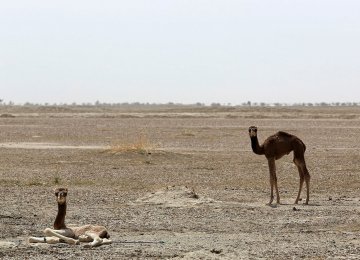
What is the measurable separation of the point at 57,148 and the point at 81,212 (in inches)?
983

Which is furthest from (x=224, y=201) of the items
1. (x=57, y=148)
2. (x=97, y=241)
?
(x=57, y=148)

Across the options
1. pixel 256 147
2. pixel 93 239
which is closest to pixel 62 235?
pixel 93 239

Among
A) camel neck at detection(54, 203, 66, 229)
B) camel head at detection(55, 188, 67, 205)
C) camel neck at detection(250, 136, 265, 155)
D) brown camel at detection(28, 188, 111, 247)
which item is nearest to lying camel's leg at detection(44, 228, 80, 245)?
brown camel at detection(28, 188, 111, 247)

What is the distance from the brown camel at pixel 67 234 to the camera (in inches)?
530

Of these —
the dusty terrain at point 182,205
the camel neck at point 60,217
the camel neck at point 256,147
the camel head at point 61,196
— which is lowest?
the dusty terrain at point 182,205

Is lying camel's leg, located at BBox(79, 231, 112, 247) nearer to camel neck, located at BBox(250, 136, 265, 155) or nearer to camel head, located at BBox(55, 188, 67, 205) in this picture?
camel head, located at BBox(55, 188, 67, 205)

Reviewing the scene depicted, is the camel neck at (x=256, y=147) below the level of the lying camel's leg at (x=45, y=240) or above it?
above

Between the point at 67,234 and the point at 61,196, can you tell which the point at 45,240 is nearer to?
the point at 67,234

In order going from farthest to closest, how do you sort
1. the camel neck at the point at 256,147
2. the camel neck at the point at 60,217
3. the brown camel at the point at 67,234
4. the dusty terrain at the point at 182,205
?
1. the camel neck at the point at 256,147
2. the camel neck at the point at 60,217
3. the brown camel at the point at 67,234
4. the dusty terrain at the point at 182,205

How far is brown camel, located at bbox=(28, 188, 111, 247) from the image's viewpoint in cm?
1347

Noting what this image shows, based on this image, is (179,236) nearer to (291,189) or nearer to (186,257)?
(186,257)

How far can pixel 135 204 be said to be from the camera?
63.6ft

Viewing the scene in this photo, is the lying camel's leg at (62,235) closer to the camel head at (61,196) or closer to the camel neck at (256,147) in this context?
the camel head at (61,196)

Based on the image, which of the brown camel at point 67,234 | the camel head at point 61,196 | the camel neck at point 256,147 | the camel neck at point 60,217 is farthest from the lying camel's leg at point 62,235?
the camel neck at point 256,147
